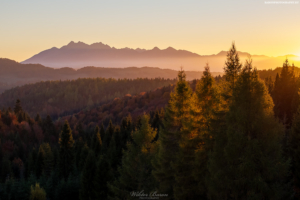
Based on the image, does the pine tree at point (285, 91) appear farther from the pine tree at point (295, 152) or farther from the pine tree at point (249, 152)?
the pine tree at point (249, 152)

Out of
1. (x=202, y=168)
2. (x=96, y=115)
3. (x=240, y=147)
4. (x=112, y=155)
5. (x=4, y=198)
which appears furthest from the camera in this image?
(x=96, y=115)

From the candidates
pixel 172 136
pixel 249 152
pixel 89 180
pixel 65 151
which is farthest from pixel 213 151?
pixel 65 151

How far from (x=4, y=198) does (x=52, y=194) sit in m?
6.26

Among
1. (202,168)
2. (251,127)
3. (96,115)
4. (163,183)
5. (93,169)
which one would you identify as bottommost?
(96,115)

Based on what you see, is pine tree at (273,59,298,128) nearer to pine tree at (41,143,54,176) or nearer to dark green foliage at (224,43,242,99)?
dark green foliage at (224,43,242,99)

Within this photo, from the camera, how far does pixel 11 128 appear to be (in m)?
109

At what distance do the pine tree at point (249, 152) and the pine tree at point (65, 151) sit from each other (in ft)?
125

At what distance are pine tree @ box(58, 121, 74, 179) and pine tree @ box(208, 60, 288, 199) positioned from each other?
38.0m

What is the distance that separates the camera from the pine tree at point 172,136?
70.3 ft

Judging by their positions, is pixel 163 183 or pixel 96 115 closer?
pixel 163 183

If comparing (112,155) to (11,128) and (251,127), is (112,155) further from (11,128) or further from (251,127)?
(11,128)

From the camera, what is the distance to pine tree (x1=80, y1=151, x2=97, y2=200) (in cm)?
2998

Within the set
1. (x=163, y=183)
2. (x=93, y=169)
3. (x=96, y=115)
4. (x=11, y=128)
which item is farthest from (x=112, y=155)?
(x=96, y=115)

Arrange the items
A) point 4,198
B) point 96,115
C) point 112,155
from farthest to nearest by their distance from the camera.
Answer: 1. point 96,115
2. point 112,155
3. point 4,198
